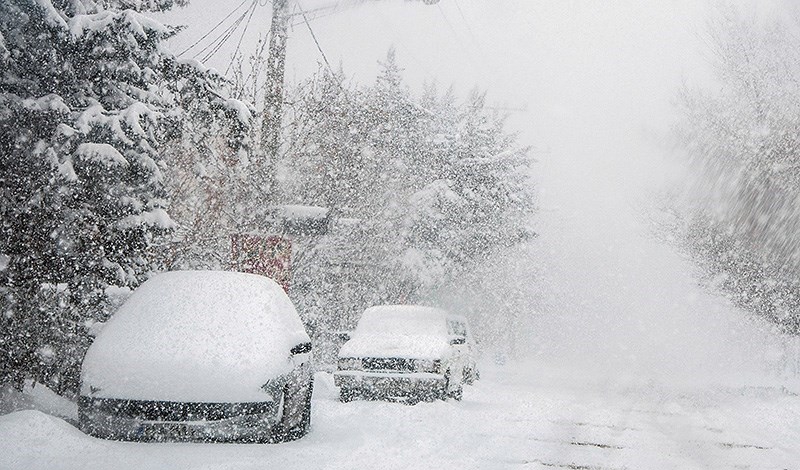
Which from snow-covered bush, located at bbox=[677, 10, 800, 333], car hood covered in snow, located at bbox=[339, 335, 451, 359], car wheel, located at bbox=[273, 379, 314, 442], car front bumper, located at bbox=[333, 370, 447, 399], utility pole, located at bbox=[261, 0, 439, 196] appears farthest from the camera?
snow-covered bush, located at bbox=[677, 10, 800, 333]

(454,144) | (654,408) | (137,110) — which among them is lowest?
(654,408)

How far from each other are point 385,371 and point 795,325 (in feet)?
46.3

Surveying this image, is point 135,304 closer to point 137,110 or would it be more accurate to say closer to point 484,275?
point 137,110

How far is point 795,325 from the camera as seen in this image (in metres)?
19.8

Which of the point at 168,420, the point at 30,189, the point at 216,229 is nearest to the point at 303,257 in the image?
the point at 216,229

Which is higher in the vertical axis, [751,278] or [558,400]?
[751,278]

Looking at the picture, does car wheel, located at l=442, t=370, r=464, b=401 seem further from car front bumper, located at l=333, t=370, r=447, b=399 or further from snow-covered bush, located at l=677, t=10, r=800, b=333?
snow-covered bush, located at l=677, t=10, r=800, b=333

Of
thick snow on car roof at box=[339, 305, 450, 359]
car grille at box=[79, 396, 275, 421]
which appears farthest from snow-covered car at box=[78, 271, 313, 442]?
thick snow on car roof at box=[339, 305, 450, 359]

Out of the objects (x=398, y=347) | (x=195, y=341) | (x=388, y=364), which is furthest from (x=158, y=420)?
(x=398, y=347)

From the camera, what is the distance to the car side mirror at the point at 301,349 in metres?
6.93

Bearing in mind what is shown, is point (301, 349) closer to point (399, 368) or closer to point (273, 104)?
point (399, 368)

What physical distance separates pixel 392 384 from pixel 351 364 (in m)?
0.71

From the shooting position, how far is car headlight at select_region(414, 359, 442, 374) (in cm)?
1105

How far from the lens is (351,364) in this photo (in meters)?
11.2
